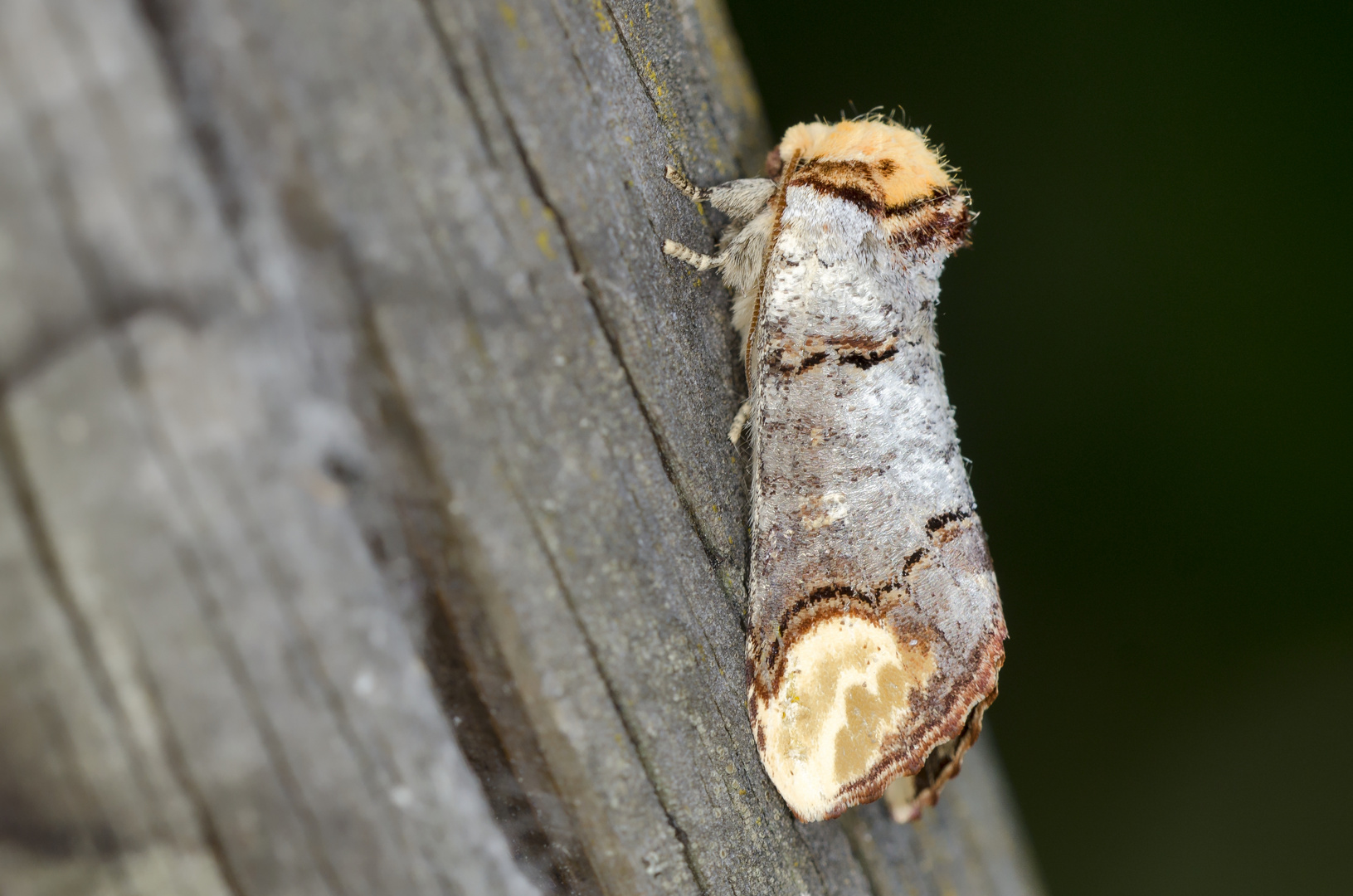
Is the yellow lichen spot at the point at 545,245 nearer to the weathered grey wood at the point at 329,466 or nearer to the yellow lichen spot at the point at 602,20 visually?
the weathered grey wood at the point at 329,466

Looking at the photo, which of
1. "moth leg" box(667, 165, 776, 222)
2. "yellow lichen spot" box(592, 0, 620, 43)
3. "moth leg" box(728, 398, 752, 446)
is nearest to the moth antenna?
"moth leg" box(667, 165, 776, 222)

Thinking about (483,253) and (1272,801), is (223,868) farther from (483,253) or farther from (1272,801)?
(1272,801)

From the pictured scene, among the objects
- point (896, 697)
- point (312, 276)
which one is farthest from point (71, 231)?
point (896, 697)

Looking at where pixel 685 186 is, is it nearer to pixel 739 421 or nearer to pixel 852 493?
pixel 739 421

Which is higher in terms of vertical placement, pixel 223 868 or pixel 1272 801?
pixel 223 868

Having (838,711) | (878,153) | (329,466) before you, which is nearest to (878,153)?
(878,153)

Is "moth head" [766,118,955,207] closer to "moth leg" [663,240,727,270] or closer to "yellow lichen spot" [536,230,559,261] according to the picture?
"moth leg" [663,240,727,270]
